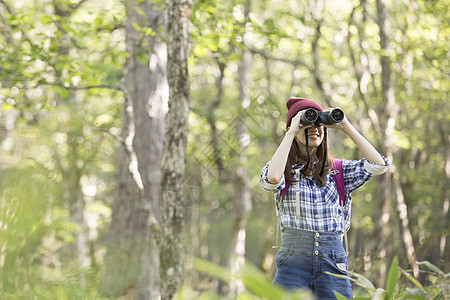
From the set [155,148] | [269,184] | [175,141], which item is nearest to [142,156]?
[155,148]

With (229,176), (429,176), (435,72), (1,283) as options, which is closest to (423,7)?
(435,72)

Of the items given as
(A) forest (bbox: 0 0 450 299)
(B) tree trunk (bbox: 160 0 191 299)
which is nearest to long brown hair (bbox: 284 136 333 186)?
(A) forest (bbox: 0 0 450 299)

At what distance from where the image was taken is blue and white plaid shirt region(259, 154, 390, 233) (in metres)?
2.85

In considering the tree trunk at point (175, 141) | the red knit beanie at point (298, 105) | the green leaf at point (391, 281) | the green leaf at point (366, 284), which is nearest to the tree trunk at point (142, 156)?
the tree trunk at point (175, 141)

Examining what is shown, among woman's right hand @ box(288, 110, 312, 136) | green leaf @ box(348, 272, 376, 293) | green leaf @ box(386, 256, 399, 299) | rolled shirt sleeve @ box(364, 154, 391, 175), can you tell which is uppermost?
woman's right hand @ box(288, 110, 312, 136)

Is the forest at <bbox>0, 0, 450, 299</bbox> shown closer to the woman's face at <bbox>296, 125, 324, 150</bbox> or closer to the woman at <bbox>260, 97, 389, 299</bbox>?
the woman at <bbox>260, 97, 389, 299</bbox>

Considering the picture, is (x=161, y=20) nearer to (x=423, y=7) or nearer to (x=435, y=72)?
(x=423, y=7)

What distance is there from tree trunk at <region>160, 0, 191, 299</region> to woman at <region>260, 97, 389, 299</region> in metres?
1.26

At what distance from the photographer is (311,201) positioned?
9.50 feet

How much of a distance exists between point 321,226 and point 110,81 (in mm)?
5971

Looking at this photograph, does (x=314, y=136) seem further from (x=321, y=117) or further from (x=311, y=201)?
(x=311, y=201)

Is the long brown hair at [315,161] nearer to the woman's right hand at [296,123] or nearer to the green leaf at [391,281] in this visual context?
the woman's right hand at [296,123]

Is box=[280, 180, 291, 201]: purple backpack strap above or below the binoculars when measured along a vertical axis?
below

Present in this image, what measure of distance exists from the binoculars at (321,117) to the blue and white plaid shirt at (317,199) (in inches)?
11.4
